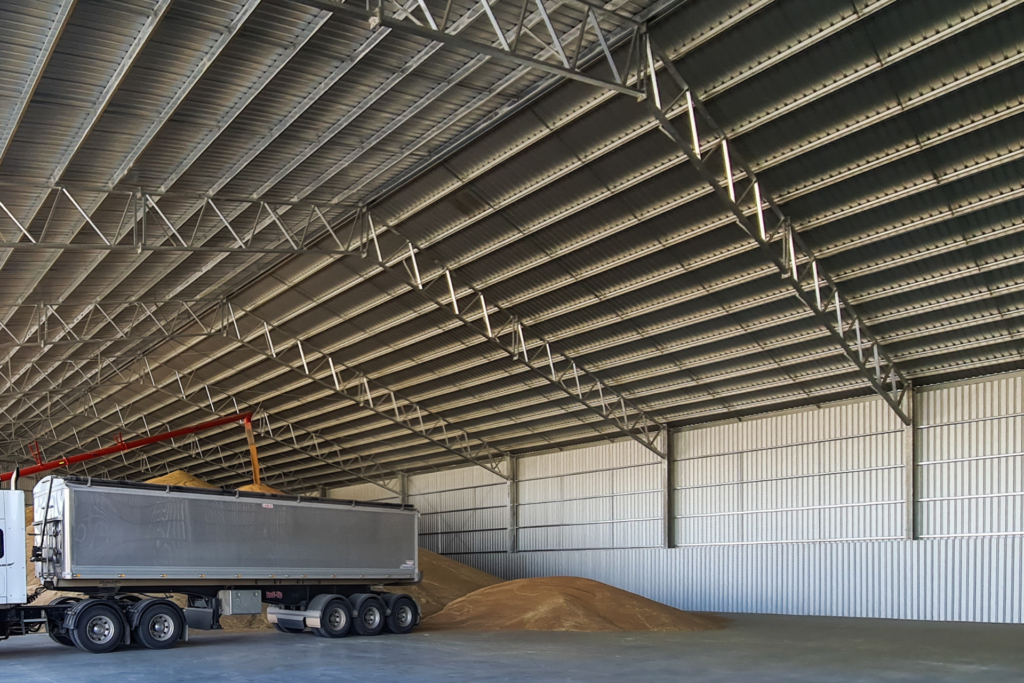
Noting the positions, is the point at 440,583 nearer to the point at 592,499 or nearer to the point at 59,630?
the point at 592,499

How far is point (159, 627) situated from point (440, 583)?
18063 mm

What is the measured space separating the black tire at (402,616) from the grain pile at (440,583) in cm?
527

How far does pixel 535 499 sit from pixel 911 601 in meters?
20.1

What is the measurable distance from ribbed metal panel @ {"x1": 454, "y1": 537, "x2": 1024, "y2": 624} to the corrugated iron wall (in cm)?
4

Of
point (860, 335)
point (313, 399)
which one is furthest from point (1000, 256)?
point (313, 399)

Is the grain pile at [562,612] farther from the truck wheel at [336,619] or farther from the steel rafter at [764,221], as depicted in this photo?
the steel rafter at [764,221]

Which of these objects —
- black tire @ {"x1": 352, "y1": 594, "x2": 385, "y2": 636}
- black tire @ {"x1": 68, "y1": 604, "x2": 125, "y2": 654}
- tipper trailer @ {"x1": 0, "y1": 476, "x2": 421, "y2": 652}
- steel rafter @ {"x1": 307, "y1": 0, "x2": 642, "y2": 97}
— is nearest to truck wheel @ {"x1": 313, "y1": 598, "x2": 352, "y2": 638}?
tipper trailer @ {"x1": 0, "y1": 476, "x2": 421, "y2": 652}

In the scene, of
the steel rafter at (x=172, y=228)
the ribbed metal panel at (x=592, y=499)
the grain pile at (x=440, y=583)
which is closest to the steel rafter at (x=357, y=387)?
the ribbed metal panel at (x=592, y=499)

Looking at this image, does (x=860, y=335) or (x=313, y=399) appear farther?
(x=313, y=399)

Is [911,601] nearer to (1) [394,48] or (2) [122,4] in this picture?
(1) [394,48]

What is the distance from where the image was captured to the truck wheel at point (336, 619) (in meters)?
25.1

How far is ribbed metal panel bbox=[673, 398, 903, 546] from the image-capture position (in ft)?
104

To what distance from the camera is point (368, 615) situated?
2597 cm

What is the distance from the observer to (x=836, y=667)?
17.4 m
